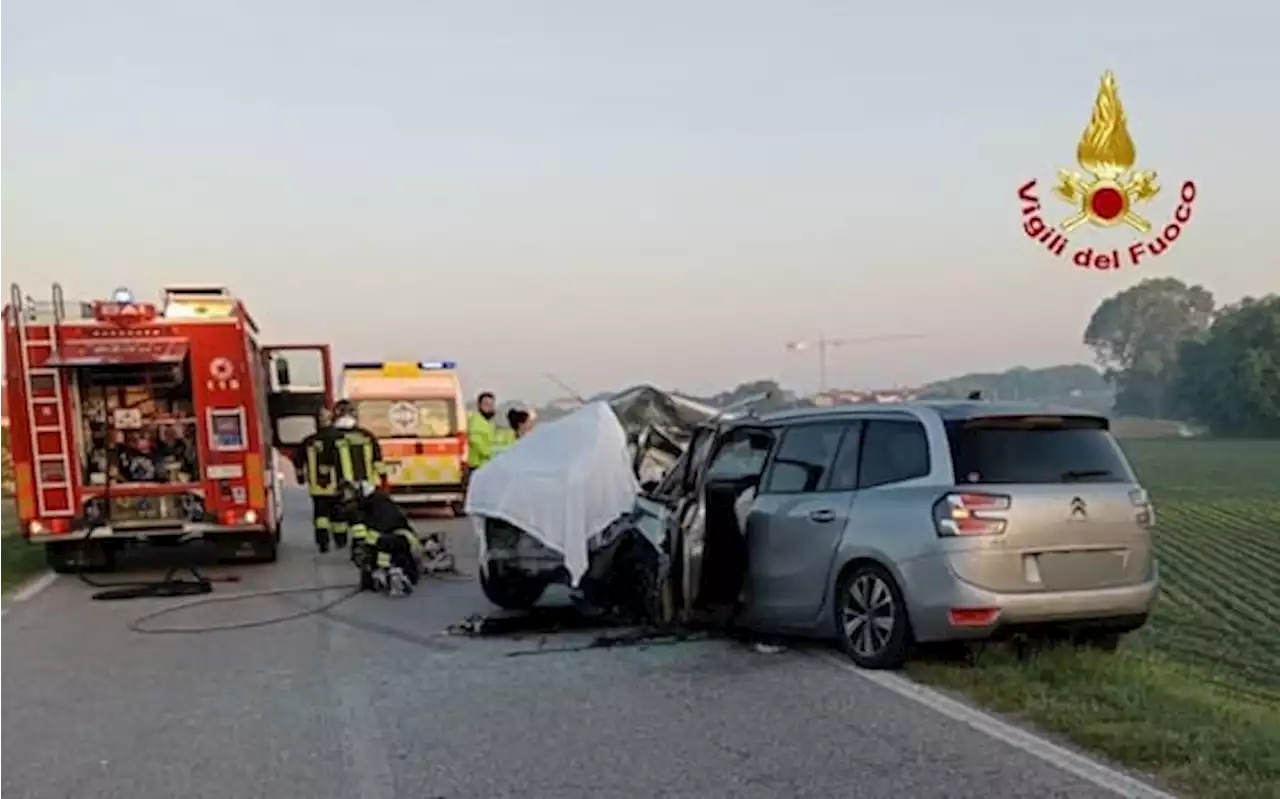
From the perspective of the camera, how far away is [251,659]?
9.87 m

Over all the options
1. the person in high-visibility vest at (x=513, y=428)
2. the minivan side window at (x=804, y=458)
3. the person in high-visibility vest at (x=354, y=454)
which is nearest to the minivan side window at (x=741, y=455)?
the minivan side window at (x=804, y=458)

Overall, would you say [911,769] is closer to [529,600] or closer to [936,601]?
[936,601]

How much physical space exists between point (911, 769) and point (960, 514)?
214 cm

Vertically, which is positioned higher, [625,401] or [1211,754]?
[625,401]

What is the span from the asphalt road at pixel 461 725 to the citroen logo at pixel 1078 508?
5.02ft

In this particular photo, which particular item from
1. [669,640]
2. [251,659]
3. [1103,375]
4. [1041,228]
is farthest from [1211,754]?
[1103,375]

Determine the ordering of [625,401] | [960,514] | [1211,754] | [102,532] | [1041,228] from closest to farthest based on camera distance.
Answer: [1211,754] → [960,514] → [625,401] → [102,532] → [1041,228]

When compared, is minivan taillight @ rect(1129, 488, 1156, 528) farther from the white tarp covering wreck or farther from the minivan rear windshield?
the white tarp covering wreck

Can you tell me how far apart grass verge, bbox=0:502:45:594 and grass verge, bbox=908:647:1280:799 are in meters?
10.5

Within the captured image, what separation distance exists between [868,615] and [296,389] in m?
12.8

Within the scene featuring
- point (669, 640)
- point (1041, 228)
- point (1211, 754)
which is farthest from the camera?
point (1041, 228)

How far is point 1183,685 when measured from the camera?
26.9 ft

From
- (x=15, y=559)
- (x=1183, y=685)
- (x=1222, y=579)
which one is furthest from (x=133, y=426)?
(x=1222, y=579)

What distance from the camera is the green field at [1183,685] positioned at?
6.12m
